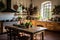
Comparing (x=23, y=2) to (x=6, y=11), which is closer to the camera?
(x=6, y=11)

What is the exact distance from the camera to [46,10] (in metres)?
9.66

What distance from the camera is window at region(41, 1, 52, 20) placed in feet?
31.0

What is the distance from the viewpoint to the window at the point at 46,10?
9438 millimetres

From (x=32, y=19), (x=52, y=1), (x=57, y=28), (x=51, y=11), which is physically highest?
(x=52, y=1)

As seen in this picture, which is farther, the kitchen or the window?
the window

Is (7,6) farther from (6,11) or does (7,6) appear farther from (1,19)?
(1,19)

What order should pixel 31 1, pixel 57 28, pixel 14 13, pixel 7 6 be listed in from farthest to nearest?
pixel 31 1, pixel 14 13, pixel 7 6, pixel 57 28

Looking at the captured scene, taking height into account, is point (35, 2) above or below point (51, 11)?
above

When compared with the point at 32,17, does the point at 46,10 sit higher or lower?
higher

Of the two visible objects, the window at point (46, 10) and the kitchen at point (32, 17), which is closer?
the kitchen at point (32, 17)

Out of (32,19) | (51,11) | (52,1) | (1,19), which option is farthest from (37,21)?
(1,19)

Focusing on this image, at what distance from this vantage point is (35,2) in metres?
9.94

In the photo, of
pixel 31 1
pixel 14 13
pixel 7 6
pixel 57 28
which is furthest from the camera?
pixel 31 1

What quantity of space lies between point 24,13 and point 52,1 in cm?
244
